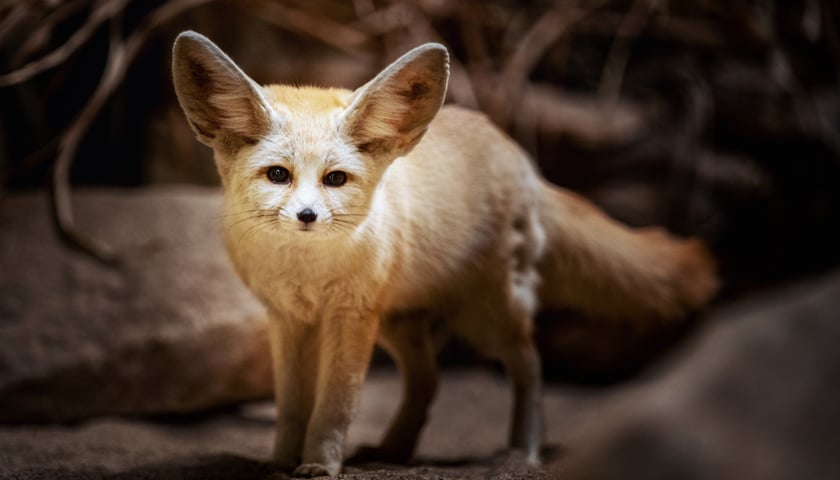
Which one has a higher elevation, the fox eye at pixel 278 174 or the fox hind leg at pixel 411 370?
the fox eye at pixel 278 174

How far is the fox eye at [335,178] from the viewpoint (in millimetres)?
1962

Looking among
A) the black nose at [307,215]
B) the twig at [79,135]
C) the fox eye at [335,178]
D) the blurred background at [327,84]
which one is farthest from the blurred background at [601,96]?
the black nose at [307,215]

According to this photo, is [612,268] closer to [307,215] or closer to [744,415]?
[307,215]

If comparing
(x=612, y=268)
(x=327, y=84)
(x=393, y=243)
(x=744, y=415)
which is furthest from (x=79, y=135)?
(x=744, y=415)

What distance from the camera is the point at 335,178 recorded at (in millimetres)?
1972

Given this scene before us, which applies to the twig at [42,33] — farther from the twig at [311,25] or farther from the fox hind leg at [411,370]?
the fox hind leg at [411,370]

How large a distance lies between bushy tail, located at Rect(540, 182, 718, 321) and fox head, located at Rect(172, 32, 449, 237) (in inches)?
42.1

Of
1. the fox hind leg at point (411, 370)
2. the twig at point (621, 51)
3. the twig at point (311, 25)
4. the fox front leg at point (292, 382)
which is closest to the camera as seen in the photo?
the fox front leg at point (292, 382)

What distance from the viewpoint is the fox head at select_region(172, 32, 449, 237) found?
6.23ft

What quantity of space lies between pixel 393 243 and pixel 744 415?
131 cm

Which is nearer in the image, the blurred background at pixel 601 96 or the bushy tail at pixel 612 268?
the bushy tail at pixel 612 268

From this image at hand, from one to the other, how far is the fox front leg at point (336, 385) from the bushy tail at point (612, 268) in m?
1.04

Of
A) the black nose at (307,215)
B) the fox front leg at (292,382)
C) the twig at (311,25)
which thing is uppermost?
the twig at (311,25)

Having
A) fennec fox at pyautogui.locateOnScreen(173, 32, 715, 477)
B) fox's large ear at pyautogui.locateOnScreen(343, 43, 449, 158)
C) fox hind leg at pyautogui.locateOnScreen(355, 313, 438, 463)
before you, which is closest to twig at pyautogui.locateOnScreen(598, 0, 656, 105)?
fennec fox at pyautogui.locateOnScreen(173, 32, 715, 477)
